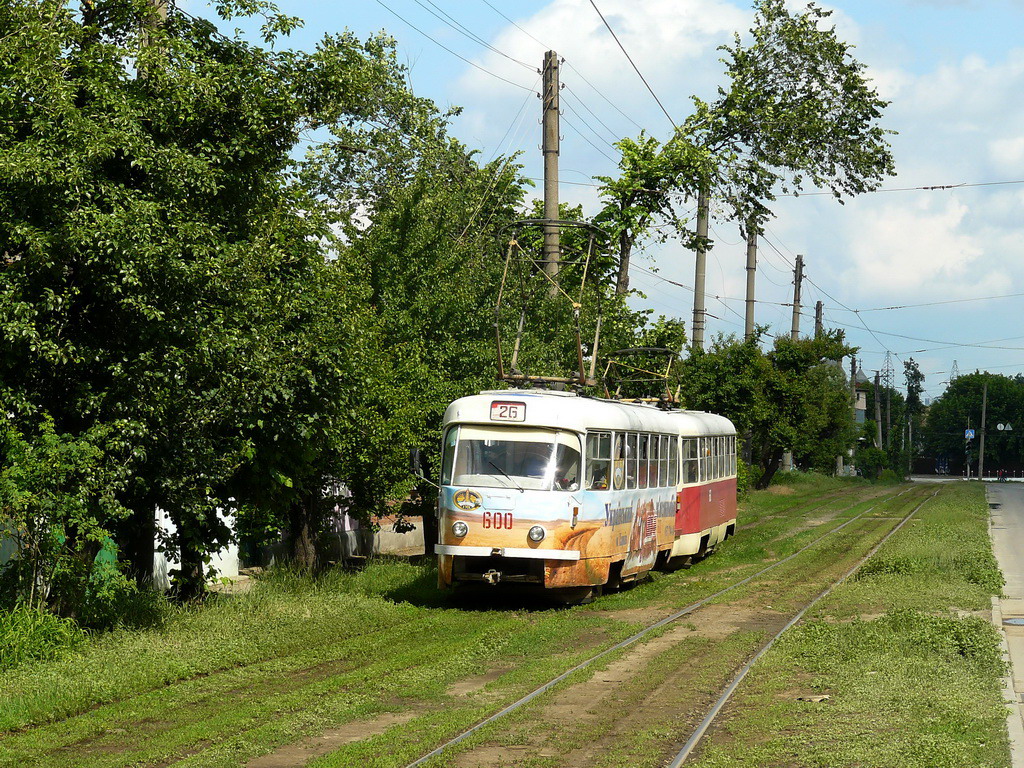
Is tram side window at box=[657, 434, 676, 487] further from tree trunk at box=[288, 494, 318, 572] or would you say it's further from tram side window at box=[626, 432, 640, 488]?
tree trunk at box=[288, 494, 318, 572]

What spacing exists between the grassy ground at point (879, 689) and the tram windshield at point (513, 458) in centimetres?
386

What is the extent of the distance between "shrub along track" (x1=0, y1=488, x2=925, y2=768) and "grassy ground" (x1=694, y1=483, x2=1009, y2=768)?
119 centimetres

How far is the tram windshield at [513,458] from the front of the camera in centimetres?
1648

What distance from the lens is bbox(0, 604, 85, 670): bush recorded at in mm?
11602

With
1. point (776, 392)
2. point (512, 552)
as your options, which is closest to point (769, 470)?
point (776, 392)

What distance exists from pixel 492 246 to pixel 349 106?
47.6ft

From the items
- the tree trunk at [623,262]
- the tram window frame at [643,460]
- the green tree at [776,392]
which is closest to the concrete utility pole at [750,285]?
the green tree at [776,392]

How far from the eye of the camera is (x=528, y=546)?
16.2 meters

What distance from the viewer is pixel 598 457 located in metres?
17.3

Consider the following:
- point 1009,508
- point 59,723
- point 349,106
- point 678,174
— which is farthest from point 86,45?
point 1009,508

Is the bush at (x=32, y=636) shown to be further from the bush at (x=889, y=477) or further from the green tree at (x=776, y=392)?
the bush at (x=889, y=477)

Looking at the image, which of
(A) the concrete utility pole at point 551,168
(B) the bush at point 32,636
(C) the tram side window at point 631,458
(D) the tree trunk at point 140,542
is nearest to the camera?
(B) the bush at point 32,636

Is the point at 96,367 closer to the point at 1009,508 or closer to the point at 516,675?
the point at 516,675

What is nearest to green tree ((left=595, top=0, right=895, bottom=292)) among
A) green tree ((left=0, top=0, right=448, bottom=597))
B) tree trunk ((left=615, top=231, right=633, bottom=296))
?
tree trunk ((left=615, top=231, right=633, bottom=296))
